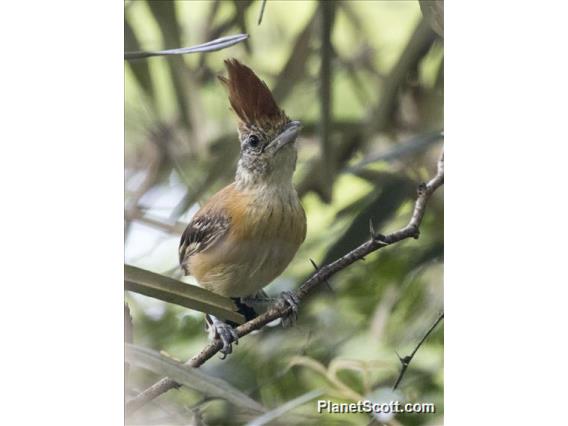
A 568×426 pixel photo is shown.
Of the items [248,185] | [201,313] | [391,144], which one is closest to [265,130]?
[248,185]

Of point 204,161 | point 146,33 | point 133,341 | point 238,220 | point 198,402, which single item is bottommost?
point 198,402

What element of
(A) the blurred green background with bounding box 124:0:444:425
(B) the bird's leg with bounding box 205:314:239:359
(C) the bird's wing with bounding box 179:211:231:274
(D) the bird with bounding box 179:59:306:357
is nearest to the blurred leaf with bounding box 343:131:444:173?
(A) the blurred green background with bounding box 124:0:444:425

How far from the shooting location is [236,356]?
4.89ft

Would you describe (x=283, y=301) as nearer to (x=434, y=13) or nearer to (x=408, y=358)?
(x=408, y=358)

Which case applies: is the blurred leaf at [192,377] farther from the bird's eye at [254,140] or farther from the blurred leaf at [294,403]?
the bird's eye at [254,140]

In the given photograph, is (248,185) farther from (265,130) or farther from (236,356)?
(236,356)

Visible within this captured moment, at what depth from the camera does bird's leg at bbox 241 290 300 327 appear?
1479mm

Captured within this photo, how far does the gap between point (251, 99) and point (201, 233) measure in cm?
23

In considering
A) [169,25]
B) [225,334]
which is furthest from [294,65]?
[225,334]

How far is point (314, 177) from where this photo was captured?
4.86 ft

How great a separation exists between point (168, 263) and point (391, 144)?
415 mm

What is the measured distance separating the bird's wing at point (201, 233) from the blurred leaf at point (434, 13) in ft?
1.48

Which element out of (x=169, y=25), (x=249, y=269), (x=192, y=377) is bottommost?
(x=192, y=377)

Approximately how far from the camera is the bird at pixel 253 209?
1.45 meters
